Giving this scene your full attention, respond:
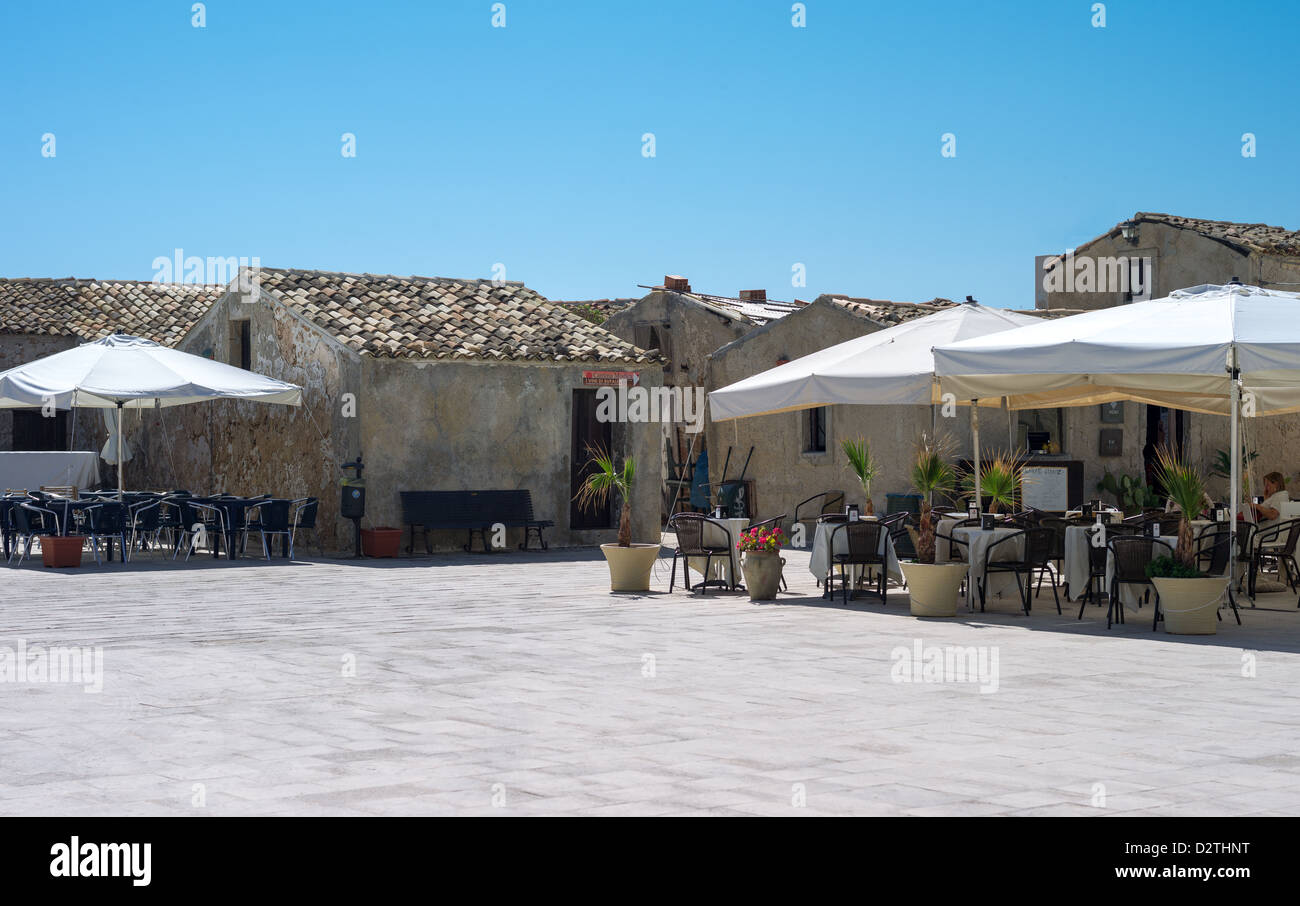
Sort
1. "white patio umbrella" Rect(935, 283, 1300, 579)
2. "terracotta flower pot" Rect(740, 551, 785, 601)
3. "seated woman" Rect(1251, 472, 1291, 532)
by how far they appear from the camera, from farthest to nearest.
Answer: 1. "seated woman" Rect(1251, 472, 1291, 532)
2. "terracotta flower pot" Rect(740, 551, 785, 601)
3. "white patio umbrella" Rect(935, 283, 1300, 579)

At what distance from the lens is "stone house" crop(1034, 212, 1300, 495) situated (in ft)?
70.0

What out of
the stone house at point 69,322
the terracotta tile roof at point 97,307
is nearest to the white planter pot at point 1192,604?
the stone house at point 69,322

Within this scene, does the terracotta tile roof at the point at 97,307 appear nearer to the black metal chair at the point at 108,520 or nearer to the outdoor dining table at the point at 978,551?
the black metal chair at the point at 108,520

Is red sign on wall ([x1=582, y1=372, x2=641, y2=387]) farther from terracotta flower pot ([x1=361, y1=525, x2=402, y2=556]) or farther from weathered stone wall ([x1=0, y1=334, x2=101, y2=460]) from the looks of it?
weathered stone wall ([x1=0, y1=334, x2=101, y2=460])

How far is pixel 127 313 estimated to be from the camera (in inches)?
1261

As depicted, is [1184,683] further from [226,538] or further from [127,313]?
[127,313]

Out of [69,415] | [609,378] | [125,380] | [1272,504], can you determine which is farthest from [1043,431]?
[69,415]

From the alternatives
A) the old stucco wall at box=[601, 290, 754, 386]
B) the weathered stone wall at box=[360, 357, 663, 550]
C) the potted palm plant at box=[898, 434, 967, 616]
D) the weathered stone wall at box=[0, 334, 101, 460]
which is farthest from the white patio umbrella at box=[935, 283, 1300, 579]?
the weathered stone wall at box=[0, 334, 101, 460]

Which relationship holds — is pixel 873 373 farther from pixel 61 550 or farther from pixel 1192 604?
pixel 61 550

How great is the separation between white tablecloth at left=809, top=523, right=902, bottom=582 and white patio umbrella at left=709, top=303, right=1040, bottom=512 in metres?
1.09

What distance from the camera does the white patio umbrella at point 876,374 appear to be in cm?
1284
